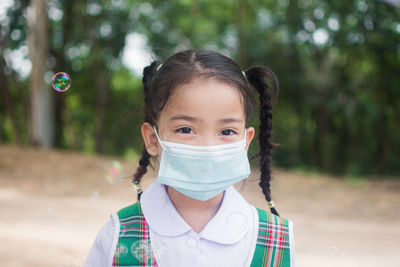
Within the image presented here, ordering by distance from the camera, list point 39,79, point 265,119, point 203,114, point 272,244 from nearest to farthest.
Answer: point 203,114 < point 272,244 < point 265,119 < point 39,79

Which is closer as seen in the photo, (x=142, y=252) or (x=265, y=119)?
(x=142, y=252)

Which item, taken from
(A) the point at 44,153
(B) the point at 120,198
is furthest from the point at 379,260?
(A) the point at 44,153

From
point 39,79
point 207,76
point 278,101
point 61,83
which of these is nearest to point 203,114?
point 207,76

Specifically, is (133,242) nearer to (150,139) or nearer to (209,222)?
(209,222)

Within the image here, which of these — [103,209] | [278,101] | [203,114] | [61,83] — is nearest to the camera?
[203,114]

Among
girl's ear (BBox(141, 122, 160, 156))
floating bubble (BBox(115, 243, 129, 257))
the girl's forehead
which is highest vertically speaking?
the girl's forehead

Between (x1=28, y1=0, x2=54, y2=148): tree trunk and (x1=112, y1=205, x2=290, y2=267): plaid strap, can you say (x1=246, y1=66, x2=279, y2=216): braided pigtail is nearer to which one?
(x1=112, y1=205, x2=290, y2=267): plaid strap

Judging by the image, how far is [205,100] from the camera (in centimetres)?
167

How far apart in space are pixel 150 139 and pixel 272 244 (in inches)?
26.2

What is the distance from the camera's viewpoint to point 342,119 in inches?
623

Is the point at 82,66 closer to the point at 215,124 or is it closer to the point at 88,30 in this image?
the point at 88,30

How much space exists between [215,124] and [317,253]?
3917 millimetres

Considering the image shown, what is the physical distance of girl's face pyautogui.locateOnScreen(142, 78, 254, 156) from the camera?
167 cm

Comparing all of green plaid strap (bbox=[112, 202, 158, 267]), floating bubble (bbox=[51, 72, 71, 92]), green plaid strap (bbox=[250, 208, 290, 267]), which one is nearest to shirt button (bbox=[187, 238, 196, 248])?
green plaid strap (bbox=[112, 202, 158, 267])
